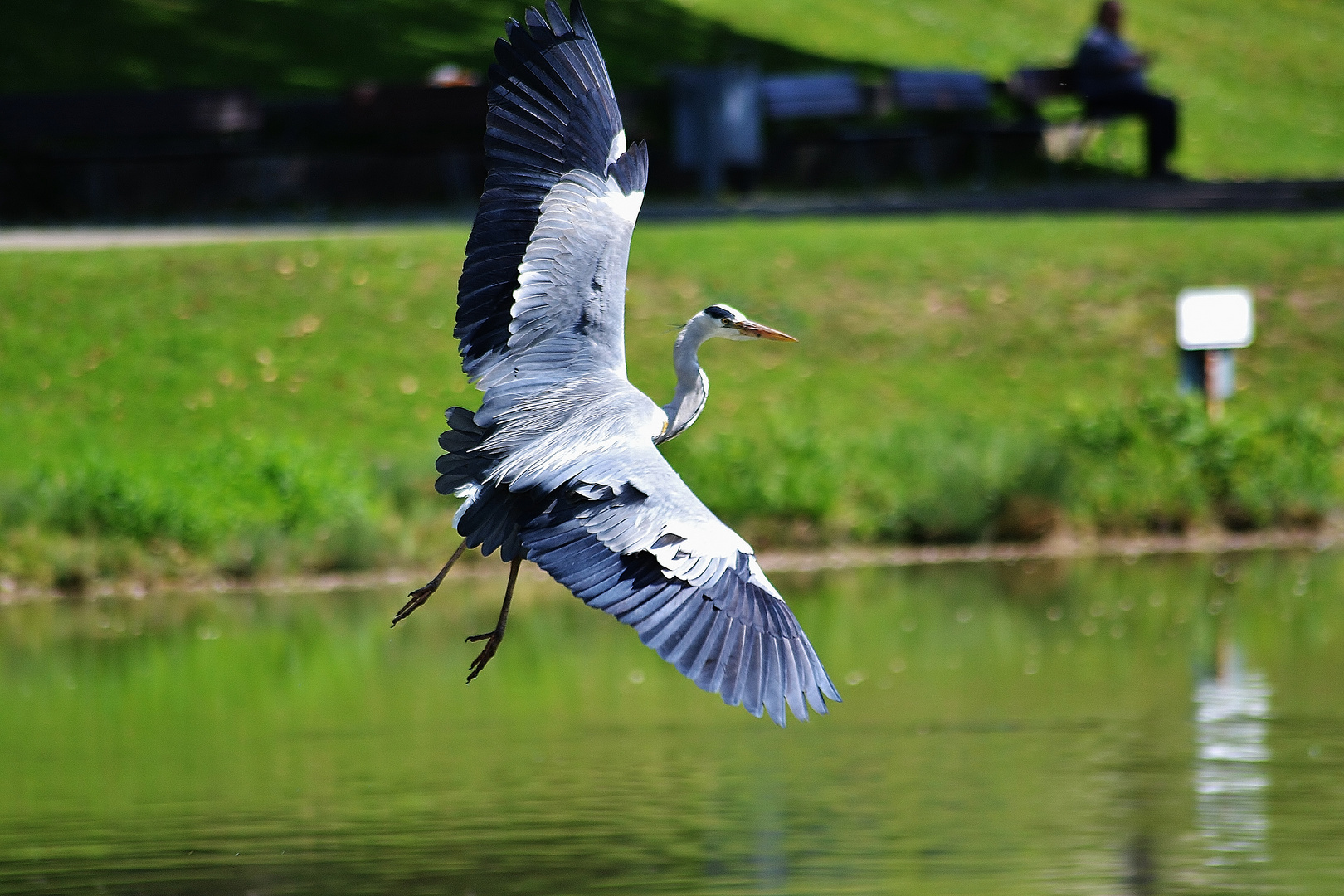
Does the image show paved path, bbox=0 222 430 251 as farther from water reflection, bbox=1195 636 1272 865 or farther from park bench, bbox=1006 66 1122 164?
water reflection, bbox=1195 636 1272 865

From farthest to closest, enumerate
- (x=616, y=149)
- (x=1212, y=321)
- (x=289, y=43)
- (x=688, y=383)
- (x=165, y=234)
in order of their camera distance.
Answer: (x=289, y=43) < (x=165, y=234) < (x=1212, y=321) < (x=688, y=383) < (x=616, y=149)

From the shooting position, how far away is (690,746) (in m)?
10.4

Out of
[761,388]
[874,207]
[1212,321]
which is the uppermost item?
[874,207]

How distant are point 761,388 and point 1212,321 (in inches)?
143

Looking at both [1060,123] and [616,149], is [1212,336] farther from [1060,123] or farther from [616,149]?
[616,149]

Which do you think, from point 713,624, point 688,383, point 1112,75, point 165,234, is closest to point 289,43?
point 165,234

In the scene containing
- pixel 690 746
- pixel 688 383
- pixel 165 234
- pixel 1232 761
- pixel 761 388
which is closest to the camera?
pixel 688 383

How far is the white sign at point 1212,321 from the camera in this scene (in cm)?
1638

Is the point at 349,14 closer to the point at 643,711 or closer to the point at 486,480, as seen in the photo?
the point at 643,711

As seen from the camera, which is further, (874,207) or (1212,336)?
(874,207)

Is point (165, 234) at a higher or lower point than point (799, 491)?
higher

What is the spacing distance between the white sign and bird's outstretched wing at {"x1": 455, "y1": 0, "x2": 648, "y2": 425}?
9.46m

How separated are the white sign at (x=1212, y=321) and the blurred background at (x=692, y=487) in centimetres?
28

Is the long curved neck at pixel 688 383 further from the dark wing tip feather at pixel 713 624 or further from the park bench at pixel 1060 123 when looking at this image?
the park bench at pixel 1060 123
